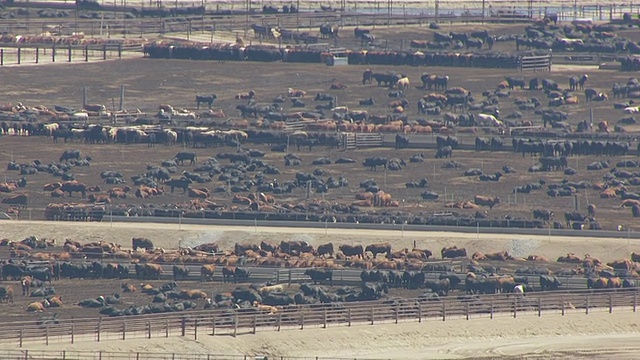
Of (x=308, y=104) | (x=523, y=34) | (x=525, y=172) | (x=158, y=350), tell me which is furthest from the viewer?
(x=523, y=34)

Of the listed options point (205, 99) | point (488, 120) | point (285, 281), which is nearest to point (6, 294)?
point (285, 281)

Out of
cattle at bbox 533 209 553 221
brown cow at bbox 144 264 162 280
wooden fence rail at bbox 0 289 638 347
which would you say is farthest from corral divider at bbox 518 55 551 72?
brown cow at bbox 144 264 162 280

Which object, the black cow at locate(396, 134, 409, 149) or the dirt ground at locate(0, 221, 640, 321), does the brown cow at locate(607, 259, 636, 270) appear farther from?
the black cow at locate(396, 134, 409, 149)

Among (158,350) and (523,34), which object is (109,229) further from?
(523,34)

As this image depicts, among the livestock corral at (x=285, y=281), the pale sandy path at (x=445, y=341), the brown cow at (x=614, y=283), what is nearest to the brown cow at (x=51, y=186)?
the livestock corral at (x=285, y=281)

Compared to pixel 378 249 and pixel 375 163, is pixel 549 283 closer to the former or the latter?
pixel 378 249

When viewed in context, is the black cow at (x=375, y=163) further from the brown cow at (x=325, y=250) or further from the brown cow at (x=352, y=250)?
the brown cow at (x=325, y=250)

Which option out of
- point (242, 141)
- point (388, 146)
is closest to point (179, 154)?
point (242, 141)
